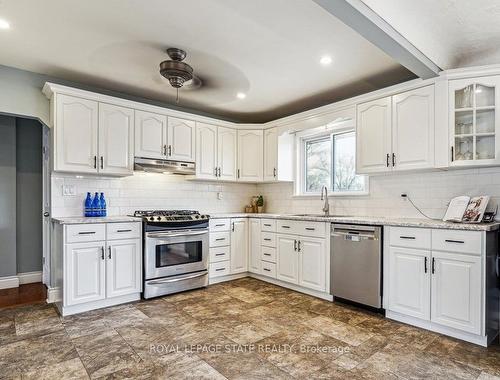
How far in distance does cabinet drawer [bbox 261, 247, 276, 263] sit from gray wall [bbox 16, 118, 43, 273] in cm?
319

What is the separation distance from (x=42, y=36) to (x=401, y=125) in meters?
3.57

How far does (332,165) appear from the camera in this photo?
4.43 metres

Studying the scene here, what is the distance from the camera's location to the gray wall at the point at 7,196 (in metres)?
4.07

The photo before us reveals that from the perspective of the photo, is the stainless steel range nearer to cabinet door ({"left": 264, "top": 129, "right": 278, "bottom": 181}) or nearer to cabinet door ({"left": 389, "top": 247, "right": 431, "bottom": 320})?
cabinet door ({"left": 264, "top": 129, "right": 278, "bottom": 181})

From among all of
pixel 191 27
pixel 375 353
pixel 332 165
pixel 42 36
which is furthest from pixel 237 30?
pixel 375 353

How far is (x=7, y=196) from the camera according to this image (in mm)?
4121

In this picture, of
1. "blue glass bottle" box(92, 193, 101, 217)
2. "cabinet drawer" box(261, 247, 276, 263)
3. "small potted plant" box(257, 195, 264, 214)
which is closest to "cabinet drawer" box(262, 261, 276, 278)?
"cabinet drawer" box(261, 247, 276, 263)

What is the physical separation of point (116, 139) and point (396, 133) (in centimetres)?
321

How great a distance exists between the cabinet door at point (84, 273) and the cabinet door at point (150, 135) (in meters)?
1.29

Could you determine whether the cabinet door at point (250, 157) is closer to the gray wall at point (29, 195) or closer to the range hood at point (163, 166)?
the range hood at point (163, 166)

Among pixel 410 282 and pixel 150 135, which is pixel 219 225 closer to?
pixel 150 135

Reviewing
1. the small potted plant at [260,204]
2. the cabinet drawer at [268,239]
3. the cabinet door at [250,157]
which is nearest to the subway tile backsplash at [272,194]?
the small potted plant at [260,204]

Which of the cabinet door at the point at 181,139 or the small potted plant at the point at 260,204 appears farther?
the small potted plant at the point at 260,204

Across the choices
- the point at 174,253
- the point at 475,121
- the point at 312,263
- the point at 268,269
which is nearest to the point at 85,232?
the point at 174,253
